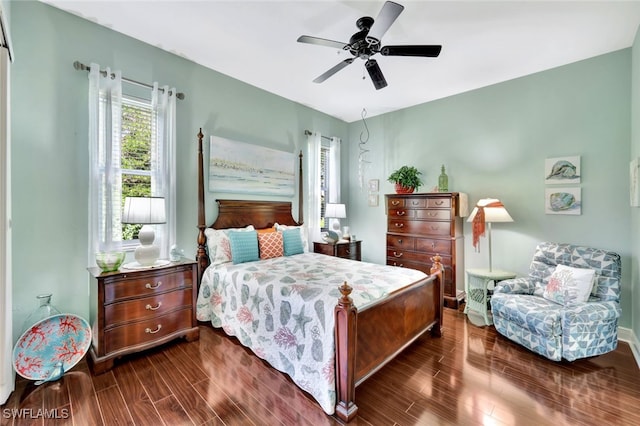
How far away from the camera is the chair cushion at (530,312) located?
2.41m

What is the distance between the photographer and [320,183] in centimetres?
493

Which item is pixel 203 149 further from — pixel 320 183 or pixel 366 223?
pixel 366 223

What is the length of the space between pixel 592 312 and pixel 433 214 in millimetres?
1880

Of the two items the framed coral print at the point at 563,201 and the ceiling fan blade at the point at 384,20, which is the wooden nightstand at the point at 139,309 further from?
the framed coral print at the point at 563,201

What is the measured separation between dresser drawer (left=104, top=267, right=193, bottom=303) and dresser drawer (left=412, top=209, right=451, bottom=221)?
308cm

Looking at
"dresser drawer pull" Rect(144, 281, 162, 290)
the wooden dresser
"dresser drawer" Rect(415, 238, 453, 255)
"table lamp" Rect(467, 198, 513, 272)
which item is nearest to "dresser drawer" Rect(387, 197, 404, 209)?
the wooden dresser

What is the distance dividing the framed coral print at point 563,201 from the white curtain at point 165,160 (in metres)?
4.44

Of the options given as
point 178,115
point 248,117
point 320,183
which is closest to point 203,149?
point 178,115

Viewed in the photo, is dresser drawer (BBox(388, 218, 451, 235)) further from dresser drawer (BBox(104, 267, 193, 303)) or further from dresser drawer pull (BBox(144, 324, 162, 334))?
dresser drawer pull (BBox(144, 324, 162, 334))

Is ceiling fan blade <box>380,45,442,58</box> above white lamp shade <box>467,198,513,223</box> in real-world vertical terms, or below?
above

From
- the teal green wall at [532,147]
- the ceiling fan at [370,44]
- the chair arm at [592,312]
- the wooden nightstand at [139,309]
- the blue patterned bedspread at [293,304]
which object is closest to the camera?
the blue patterned bedspread at [293,304]

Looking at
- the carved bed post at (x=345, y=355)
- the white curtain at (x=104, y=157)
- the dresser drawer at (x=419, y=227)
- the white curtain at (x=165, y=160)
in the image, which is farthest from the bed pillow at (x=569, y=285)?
the white curtain at (x=104, y=157)

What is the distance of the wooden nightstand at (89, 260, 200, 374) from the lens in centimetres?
225

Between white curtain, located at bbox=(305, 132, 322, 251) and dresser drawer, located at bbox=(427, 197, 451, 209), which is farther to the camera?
white curtain, located at bbox=(305, 132, 322, 251)
